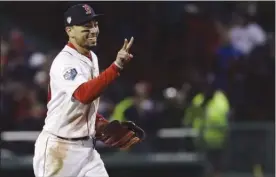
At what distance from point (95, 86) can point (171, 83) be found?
6741 millimetres

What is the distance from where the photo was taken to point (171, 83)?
486 inches

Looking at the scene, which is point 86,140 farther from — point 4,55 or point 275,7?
point 275,7

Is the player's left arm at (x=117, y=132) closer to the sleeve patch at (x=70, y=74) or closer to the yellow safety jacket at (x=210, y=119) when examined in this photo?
the sleeve patch at (x=70, y=74)

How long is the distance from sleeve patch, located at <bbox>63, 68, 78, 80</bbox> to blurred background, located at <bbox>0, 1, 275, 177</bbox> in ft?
16.5

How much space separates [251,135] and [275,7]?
2.67 metres

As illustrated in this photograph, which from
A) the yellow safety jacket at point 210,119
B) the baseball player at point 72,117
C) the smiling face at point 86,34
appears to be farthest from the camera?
the yellow safety jacket at point 210,119

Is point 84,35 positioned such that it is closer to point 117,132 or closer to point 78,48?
point 78,48

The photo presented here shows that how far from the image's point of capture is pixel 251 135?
10867 millimetres

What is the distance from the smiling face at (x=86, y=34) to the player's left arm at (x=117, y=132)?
645mm

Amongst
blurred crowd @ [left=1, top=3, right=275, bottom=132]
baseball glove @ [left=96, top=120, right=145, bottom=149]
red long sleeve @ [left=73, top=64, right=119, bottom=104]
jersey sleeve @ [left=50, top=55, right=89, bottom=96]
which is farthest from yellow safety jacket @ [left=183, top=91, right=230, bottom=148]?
red long sleeve @ [left=73, top=64, right=119, bottom=104]

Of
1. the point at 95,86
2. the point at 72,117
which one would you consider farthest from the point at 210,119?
the point at 95,86

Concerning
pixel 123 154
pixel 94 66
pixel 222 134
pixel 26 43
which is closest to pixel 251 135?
pixel 222 134

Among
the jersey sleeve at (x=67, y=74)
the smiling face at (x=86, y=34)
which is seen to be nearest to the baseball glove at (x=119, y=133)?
the jersey sleeve at (x=67, y=74)

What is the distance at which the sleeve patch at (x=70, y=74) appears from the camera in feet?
19.3
